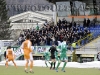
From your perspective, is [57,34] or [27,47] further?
[57,34]

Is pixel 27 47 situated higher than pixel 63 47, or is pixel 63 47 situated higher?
pixel 27 47

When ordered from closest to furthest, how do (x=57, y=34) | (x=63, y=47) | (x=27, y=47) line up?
(x=27, y=47) → (x=63, y=47) → (x=57, y=34)

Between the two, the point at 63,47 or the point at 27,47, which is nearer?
the point at 27,47

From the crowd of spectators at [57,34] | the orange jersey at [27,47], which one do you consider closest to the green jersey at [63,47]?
the orange jersey at [27,47]

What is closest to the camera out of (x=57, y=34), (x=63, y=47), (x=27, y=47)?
(x=27, y=47)

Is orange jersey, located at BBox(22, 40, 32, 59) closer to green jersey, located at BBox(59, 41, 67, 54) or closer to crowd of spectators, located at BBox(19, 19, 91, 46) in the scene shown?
green jersey, located at BBox(59, 41, 67, 54)

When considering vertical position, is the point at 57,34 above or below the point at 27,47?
below

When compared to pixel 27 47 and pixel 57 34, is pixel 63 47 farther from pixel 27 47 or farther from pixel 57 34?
pixel 57 34

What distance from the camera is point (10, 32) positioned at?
77.1 meters

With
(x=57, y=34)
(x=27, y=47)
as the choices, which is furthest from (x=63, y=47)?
(x=57, y=34)

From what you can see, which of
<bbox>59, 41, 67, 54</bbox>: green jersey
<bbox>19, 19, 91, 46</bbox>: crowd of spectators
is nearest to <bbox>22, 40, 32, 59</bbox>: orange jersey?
<bbox>59, 41, 67, 54</bbox>: green jersey

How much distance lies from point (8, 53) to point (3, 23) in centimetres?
4932

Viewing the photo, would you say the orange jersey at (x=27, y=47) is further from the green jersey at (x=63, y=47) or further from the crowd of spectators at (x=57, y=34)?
the crowd of spectators at (x=57, y=34)

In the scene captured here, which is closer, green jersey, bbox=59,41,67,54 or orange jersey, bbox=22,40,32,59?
orange jersey, bbox=22,40,32,59
